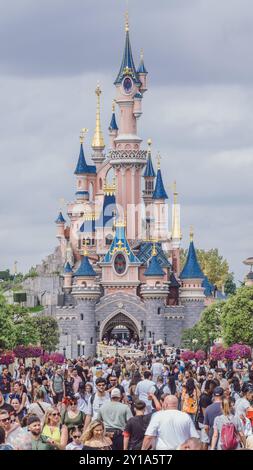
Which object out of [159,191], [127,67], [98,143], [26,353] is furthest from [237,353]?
[98,143]

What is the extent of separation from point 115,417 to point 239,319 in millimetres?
59684

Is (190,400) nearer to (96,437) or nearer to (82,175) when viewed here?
(96,437)

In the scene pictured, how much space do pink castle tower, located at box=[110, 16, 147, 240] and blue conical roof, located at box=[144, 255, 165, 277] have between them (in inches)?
288

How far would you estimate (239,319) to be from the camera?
8169cm

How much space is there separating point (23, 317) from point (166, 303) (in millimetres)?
33053

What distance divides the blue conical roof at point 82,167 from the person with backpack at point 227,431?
113 metres

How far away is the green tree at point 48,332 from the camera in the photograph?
109 metres

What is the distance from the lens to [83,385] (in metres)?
27.0

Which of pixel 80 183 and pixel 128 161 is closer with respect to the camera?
pixel 128 161

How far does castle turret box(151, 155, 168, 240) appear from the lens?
419ft

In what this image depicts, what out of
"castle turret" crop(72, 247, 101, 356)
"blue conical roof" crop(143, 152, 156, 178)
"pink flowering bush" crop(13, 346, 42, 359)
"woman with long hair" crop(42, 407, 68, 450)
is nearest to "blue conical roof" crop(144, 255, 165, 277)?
"castle turret" crop(72, 247, 101, 356)
